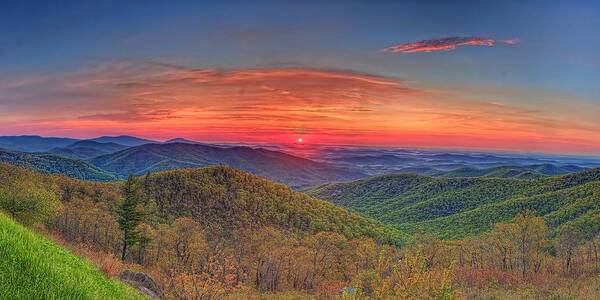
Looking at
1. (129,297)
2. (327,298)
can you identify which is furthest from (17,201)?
(129,297)

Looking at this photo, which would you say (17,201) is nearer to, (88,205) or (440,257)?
(440,257)

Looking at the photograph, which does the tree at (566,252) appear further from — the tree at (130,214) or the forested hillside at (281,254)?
the tree at (130,214)

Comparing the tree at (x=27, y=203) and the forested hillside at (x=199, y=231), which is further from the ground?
the tree at (x=27, y=203)

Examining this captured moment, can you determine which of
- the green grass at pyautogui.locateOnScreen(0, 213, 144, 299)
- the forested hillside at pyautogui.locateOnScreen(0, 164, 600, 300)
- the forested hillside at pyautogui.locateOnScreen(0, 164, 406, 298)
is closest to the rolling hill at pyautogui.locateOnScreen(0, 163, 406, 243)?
the forested hillside at pyautogui.locateOnScreen(0, 164, 406, 298)

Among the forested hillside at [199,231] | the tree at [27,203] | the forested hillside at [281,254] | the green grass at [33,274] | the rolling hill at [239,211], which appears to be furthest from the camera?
the rolling hill at [239,211]

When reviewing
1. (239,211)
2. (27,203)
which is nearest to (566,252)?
(27,203)

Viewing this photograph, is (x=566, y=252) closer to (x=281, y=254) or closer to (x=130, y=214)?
(x=281, y=254)

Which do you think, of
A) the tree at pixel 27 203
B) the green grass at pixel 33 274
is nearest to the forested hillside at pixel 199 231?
the tree at pixel 27 203

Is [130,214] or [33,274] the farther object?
[130,214]
